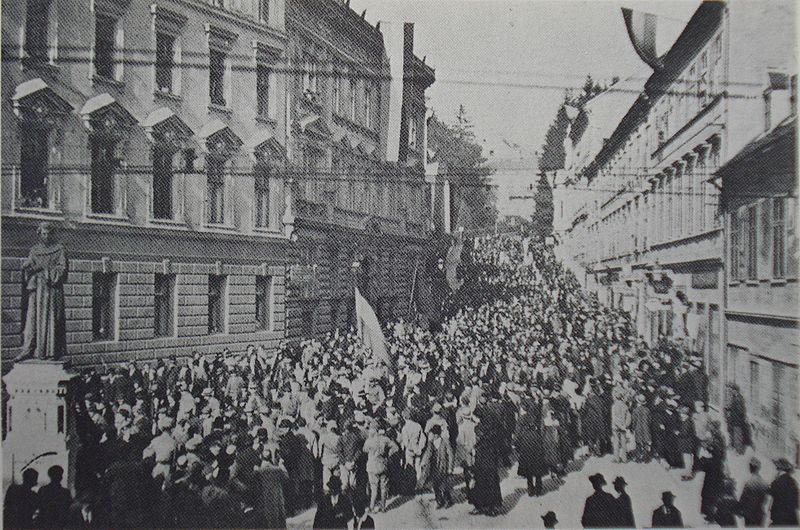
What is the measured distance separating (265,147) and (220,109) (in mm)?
737

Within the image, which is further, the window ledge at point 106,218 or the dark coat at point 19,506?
the window ledge at point 106,218

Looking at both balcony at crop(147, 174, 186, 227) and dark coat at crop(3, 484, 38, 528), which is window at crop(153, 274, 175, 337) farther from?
dark coat at crop(3, 484, 38, 528)

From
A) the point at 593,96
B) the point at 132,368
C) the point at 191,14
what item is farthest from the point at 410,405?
the point at 191,14

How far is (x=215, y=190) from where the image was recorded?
8344 mm

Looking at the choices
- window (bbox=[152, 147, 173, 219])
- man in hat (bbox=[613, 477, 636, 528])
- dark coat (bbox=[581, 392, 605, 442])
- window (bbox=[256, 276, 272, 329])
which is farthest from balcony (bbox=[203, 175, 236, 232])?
man in hat (bbox=[613, 477, 636, 528])

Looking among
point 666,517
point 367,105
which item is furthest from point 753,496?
point 367,105

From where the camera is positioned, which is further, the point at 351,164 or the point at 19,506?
the point at 351,164

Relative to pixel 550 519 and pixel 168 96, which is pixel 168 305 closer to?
pixel 168 96

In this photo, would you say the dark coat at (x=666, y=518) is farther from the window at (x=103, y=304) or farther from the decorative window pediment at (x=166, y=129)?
the decorative window pediment at (x=166, y=129)

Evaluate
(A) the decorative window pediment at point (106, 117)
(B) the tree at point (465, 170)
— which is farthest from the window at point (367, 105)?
(A) the decorative window pediment at point (106, 117)

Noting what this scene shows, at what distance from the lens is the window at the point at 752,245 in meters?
7.79

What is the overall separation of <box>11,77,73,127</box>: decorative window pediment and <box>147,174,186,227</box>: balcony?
123 cm

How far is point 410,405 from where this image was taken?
27.3ft

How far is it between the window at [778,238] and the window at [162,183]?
23.9 feet
